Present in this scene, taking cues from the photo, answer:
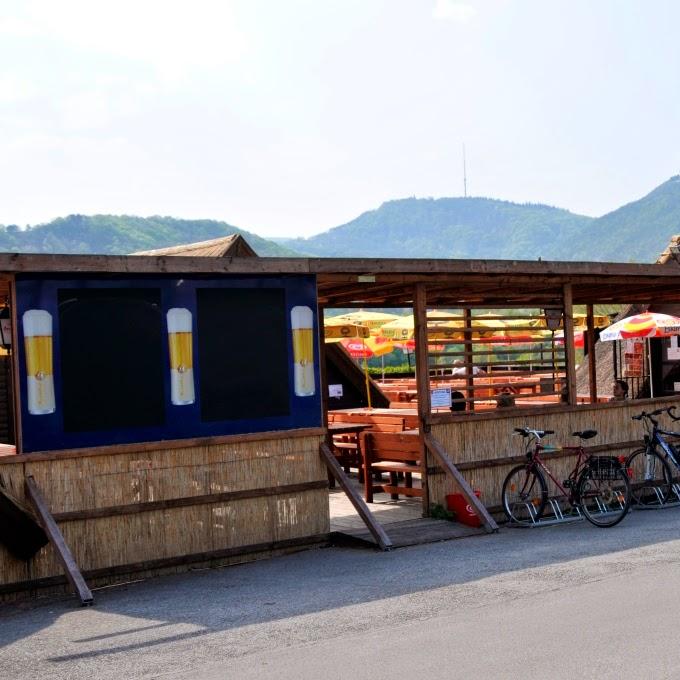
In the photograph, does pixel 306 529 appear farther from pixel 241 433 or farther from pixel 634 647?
pixel 634 647

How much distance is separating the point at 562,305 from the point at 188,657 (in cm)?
748

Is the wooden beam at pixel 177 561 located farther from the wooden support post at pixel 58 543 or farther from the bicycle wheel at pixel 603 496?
the bicycle wheel at pixel 603 496

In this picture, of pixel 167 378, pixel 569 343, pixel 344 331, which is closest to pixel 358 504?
pixel 167 378

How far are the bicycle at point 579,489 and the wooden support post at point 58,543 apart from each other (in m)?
4.80

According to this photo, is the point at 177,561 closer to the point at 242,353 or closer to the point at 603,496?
the point at 242,353

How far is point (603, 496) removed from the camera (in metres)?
11.4

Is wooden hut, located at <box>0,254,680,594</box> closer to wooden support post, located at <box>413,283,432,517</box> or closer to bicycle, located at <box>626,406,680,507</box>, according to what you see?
wooden support post, located at <box>413,283,432,517</box>

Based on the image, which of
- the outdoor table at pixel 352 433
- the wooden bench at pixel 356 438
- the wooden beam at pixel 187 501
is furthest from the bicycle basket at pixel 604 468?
the wooden bench at pixel 356 438

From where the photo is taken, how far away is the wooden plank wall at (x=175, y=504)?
9.14 m

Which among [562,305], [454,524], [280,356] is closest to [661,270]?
[562,305]

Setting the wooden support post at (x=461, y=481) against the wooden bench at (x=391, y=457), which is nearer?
the wooden support post at (x=461, y=481)

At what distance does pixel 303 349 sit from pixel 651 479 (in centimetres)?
478

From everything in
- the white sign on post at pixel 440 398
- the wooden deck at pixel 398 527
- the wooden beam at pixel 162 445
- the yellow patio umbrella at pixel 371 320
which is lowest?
the wooden deck at pixel 398 527

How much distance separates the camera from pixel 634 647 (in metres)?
6.24
